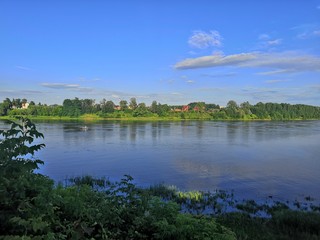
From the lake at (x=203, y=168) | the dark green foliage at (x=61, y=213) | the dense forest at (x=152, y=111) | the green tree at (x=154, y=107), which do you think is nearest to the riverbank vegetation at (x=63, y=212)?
the dark green foliage at (x=61, y=213)

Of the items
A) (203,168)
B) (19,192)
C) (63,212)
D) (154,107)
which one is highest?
(154,107)

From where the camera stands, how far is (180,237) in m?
5.53

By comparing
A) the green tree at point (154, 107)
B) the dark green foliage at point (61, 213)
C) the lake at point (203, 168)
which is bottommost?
the lake at point (203, 168)

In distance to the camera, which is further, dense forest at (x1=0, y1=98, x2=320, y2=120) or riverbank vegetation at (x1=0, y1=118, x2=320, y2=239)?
dense forest at (x1=0, y1=98, x2=320, y2=120)

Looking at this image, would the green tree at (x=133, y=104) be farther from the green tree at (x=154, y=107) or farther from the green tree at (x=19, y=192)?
the green tree at (x=19, y=192)

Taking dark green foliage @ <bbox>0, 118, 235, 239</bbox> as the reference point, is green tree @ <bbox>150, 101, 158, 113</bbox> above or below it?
above

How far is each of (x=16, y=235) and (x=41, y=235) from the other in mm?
374

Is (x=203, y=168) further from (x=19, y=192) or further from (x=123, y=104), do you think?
(x=123, y=104)

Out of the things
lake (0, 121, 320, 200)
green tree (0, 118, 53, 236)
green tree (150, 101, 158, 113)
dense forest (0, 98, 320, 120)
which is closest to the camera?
green tree (0, 118, 53, 236)

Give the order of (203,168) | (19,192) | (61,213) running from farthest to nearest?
(203,168)
(61,213)
(19,192)

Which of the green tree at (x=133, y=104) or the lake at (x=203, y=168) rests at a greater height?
the green tree at (x=133, y=104)

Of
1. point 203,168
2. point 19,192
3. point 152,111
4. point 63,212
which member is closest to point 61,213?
point 63,212

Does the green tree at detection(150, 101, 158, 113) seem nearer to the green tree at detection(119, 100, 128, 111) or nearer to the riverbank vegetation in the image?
the green tree at detection(119, 100, 128, 111)

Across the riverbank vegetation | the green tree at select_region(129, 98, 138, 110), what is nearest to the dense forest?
the green tree at select_region(129, 98, 138, 110)
